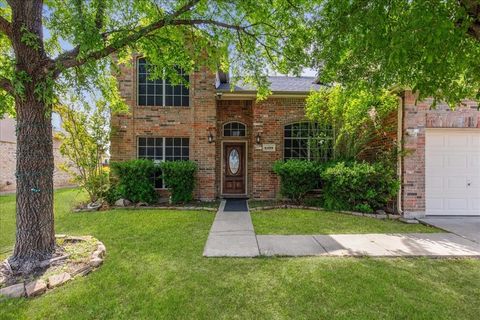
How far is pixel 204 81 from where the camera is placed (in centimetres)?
964

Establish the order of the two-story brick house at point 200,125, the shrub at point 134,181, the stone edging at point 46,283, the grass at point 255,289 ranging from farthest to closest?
the two-story brick house at point 200,125, the shrub at point 134,181, the stone edging at point 46,283, the grass at point 255,289

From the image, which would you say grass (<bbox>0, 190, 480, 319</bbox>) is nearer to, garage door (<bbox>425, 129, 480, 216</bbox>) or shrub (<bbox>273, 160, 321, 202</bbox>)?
garage door (<bbox>425, 129, 480, 216</bbox>)

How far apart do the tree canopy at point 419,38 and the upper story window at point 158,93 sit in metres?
6.84

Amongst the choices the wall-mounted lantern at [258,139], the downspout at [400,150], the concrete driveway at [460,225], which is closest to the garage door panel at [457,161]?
the downspout at [400,150]

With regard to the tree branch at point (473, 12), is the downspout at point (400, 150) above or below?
below

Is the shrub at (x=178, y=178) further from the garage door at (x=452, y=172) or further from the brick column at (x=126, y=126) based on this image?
the garage door at (x=452, y=172)

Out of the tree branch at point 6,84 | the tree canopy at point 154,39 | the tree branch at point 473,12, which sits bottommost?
the tree branch at point 6,84

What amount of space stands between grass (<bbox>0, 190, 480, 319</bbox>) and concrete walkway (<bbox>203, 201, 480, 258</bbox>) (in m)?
0.26

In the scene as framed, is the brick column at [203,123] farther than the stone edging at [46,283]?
Yes

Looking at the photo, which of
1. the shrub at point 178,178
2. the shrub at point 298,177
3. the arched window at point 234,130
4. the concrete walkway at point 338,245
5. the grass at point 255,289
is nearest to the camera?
the grass at point 255,289

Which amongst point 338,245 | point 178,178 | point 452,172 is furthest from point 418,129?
point 178,178

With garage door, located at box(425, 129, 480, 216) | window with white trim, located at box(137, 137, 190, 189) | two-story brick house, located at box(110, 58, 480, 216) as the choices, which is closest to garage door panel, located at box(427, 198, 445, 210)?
garage door, located at box(425, 129, 480, 216)

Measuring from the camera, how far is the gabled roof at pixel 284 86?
9.49 metres

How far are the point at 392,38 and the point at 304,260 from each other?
326 centimetres
